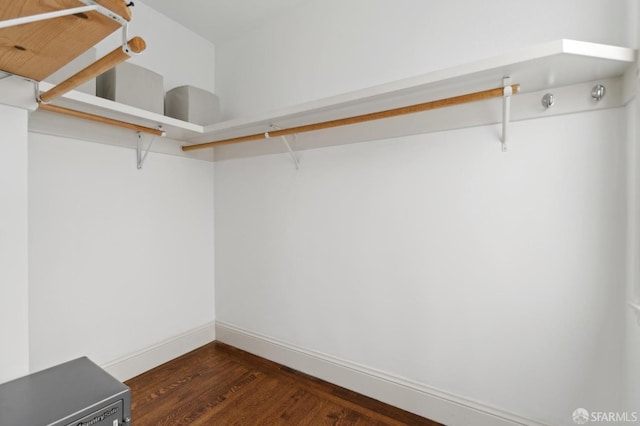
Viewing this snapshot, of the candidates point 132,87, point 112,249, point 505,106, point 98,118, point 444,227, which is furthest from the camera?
point 112,249

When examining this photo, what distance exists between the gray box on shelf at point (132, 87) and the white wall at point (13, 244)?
29.6 inches

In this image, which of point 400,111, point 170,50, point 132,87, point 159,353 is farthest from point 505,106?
point 159,353

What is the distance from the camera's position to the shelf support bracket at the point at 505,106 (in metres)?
1.31

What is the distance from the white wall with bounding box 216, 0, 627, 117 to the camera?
1.41 meters

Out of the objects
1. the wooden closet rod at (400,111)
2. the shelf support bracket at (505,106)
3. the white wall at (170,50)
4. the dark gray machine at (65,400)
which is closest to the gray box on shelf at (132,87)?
the white wall at (170,50)

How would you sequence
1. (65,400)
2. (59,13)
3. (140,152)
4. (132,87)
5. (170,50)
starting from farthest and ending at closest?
1. (170,50)
2. (140,152)
3. (132,87)
4. (65,400)
5. (59,13)

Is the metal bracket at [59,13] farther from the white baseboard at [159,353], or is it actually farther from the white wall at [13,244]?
the white baseboard at [159,353]

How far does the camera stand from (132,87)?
6.20 ft

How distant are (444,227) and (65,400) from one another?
176 centimetres

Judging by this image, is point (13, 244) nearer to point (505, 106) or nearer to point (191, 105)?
point (191, 105)

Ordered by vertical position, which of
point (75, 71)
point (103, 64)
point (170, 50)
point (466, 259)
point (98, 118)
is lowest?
point (466, 259)

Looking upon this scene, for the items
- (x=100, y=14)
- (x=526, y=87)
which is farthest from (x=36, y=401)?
(x=526, y=87)

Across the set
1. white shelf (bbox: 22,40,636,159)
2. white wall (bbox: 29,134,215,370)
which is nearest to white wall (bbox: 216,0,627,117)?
white shelf (bbox: 22,40,636,159)

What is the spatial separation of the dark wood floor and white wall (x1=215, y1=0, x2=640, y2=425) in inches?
8.9
